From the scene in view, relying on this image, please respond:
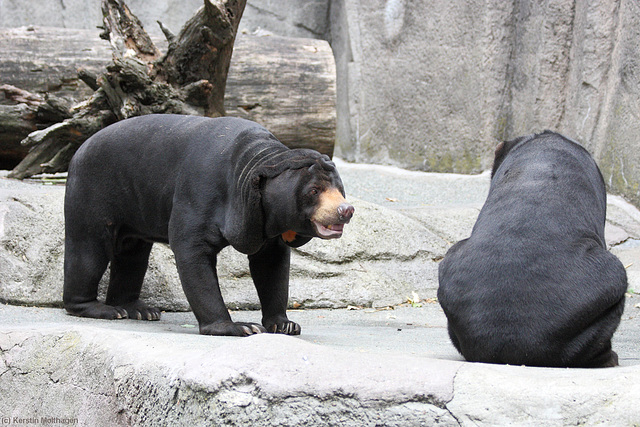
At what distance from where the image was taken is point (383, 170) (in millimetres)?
10883

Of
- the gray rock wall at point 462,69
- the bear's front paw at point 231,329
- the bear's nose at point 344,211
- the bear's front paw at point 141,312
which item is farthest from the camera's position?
the gray rock wall at point 462,69

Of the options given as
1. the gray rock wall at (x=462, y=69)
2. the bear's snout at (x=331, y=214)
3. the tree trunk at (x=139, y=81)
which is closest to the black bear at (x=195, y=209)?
the bear's snout at (x=331, y=214)

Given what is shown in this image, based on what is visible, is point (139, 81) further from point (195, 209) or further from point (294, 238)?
point (294, 238)

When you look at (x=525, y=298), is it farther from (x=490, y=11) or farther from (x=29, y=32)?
(x=490, y=11)

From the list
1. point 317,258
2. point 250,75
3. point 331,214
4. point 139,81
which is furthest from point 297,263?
point 250,75

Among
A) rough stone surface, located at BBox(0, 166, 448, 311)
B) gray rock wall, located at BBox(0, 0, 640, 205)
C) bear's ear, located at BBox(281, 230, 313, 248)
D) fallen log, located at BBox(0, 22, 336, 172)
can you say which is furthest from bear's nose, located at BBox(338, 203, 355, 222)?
gray rock wall, located at BBox(0, 0, 640, 205)

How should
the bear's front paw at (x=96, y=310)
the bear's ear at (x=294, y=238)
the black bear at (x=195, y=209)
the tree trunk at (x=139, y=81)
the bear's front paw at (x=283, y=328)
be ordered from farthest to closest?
the tree trunk at (x=139, y=81) → the bear's front paw at (x=96, y=310) → the bear's front paw at (x=283, y=328) → the bear's ear at (x=294, y=238) → the black bear at (x=195, y=209)

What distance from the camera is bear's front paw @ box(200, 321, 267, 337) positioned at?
3.78m

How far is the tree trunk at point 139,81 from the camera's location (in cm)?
633

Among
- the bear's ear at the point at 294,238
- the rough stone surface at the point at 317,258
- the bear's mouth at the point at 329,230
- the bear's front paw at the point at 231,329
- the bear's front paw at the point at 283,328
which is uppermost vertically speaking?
the bear's mouth at the point at 329,230

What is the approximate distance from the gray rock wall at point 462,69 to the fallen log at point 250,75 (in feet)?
9.36

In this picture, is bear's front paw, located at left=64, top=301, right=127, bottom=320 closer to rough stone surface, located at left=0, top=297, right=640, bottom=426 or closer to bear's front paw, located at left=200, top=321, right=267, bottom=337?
bear's front paw, located at left=200, top=321, right=267, bottom=337

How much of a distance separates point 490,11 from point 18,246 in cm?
723

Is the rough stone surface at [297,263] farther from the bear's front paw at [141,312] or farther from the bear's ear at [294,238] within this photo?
the bear's ear at [294,238]
